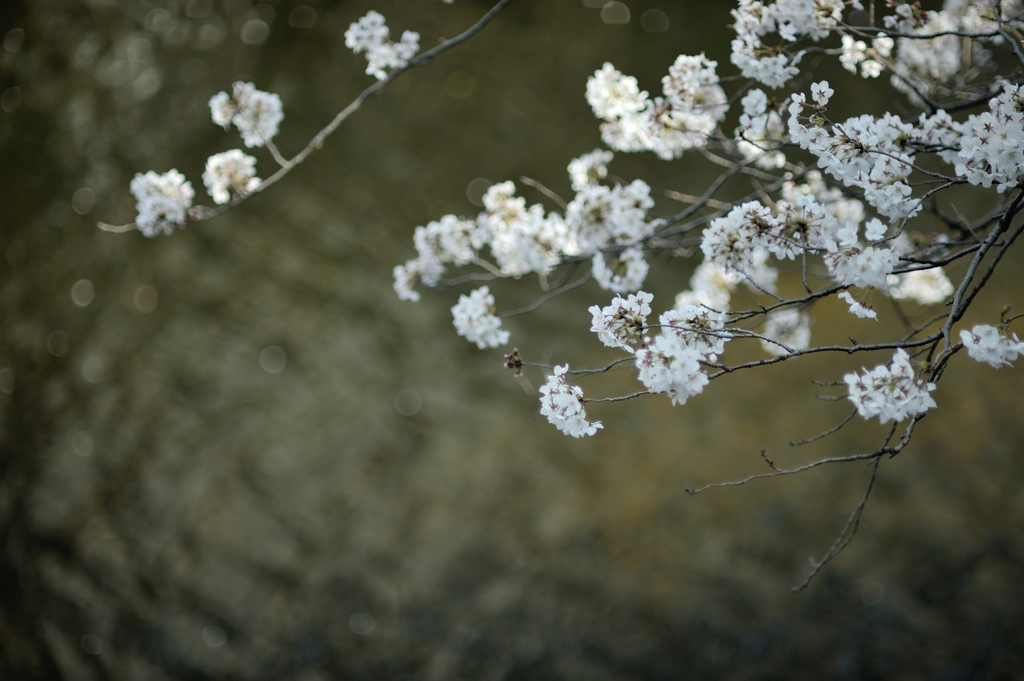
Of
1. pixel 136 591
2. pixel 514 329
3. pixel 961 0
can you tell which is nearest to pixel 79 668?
A: pixel 136 591

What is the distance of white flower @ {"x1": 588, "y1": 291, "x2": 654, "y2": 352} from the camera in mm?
797

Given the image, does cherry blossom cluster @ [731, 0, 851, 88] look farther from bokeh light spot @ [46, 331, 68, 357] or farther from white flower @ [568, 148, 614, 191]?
bokeh light spot @ [46, 331, 68, 357]

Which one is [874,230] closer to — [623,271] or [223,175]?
[623,271]

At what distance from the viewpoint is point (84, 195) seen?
2270mm

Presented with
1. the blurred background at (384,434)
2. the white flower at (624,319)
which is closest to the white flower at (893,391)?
the white flower at (624,319)

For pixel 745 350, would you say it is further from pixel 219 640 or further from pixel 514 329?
pixel 219 640

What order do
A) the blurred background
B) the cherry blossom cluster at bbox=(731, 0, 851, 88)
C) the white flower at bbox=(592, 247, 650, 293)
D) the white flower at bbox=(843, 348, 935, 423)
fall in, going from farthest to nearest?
the blurred background
the white flower at bbox=(592, 247, 650, 293)
the cherry blossom cluster at bbox=(731, 0, 851, 88)
the white flower at bbox=(843, 348, 935, 423)

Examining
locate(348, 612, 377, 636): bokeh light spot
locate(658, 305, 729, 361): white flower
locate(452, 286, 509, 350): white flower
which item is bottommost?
locate(348, 612, 377, 636): bokeh light spot

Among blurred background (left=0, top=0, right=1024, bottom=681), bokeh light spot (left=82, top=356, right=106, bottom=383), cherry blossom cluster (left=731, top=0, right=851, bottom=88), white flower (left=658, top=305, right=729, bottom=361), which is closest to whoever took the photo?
white flower (left=658, top=305, right=729, bottom=361)

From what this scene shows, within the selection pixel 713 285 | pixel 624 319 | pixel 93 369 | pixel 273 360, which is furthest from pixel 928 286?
pixel 93 369

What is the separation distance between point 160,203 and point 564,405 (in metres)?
0.96

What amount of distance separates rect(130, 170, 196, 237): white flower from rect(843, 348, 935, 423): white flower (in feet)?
4.08

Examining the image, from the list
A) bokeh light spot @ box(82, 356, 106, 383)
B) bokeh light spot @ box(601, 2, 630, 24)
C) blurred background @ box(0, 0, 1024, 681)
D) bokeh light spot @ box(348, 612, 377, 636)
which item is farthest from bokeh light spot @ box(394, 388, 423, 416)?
bokeh light spot @ box(601, 2, 630, 24)

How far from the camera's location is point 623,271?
118 cm
